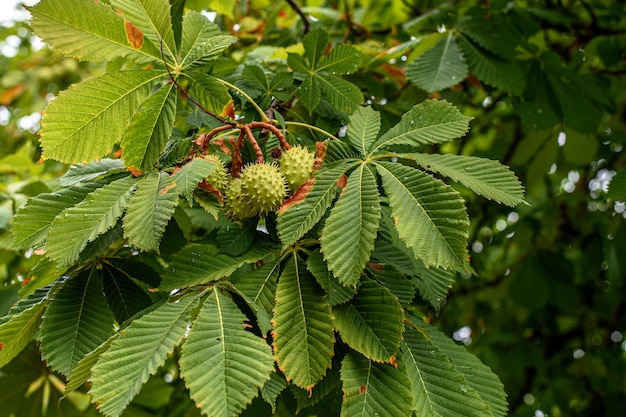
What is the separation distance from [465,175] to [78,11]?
0.71m

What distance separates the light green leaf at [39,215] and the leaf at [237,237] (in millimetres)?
269

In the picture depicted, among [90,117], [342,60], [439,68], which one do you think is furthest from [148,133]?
[439,68]

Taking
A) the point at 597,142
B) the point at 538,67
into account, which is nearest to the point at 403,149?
the point at 538,67

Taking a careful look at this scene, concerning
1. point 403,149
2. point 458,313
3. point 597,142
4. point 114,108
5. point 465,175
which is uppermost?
point 114,108

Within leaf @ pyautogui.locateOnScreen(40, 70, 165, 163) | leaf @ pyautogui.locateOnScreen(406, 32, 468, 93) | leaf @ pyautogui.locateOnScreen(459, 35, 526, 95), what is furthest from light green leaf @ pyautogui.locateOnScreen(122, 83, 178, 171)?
leaf @ pyautogui.locateOnScreen(459, 35, 526, 95)

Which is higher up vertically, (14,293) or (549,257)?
(14,293)

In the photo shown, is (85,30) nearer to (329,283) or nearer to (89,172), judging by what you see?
(89,172)

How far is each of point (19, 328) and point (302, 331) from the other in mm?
494

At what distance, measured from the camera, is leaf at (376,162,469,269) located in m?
0.84

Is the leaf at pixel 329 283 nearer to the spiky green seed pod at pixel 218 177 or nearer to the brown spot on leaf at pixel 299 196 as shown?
the brown spot on leaf at pixel 299 196

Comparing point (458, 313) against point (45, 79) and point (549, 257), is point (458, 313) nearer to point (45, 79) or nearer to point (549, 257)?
point (549, 257)

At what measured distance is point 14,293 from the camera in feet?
4.89

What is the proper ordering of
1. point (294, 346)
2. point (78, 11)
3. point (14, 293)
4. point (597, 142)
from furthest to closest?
point (597, 142) < point (14, 293) < point (78, 11) < point (294, 346)

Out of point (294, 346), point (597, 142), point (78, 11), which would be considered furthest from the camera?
point (597, 142)
